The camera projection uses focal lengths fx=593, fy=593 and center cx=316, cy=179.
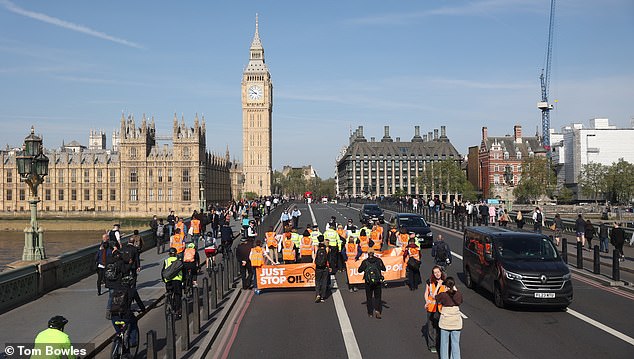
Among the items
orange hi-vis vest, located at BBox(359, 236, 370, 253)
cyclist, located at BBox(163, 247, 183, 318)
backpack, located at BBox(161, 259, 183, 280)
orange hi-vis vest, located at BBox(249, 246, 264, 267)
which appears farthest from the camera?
orange hi-vis vest, located at BBox(359, 236, 370, 253)

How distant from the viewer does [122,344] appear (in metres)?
9.84

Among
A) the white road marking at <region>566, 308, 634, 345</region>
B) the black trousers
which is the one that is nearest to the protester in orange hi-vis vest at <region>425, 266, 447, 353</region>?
the black trousers

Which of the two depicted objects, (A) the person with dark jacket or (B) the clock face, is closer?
(A) the person with dark jacket

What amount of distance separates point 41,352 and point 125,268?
20.1 ft

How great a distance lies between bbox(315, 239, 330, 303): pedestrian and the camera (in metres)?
16.0

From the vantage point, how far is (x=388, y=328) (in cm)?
1317

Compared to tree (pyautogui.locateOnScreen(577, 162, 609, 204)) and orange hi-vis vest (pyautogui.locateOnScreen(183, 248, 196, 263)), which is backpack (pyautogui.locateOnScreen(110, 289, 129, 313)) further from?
tree (pyautogui.locateOnScreen(577, 162, 609, 204))

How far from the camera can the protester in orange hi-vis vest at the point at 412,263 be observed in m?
17.8

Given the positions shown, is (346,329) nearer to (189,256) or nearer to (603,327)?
(189,256)

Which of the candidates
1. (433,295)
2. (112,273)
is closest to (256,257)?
(112,273)

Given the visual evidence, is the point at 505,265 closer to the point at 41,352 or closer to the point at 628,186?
the point at 41,352

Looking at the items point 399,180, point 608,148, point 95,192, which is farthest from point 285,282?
point 399,180

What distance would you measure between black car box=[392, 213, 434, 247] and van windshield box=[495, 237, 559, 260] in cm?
1270

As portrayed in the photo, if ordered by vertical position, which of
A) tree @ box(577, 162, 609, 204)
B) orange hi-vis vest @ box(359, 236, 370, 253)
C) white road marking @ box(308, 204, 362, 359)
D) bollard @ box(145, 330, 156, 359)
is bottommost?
white road marking @ box(308, 204, 362, 359)
